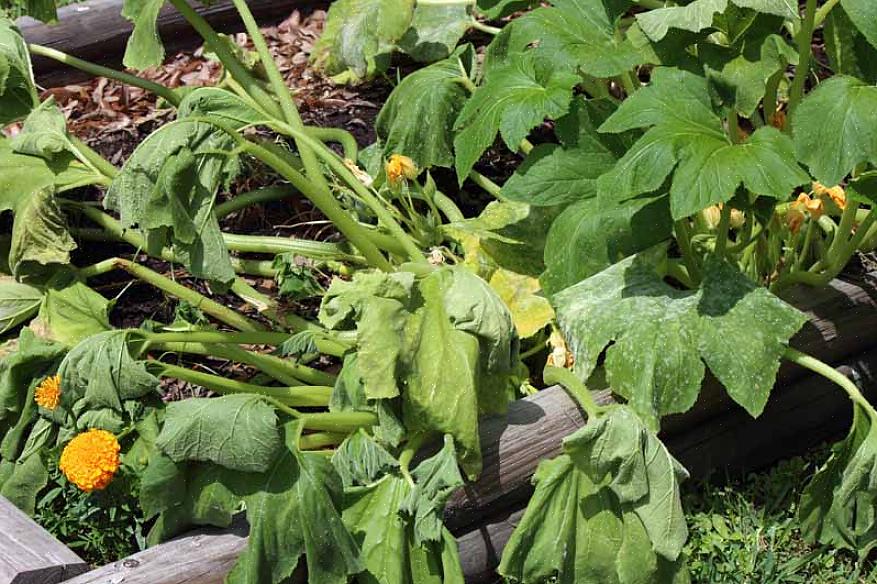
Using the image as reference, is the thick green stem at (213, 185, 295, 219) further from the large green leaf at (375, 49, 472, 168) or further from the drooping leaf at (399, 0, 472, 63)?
the drooping leaf at (399, 0, 472, 63)

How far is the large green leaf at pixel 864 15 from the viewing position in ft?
9.41

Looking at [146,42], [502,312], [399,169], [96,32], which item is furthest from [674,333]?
[96,32]

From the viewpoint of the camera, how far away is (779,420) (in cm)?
355

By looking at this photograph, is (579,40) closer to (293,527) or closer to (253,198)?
(253,198)

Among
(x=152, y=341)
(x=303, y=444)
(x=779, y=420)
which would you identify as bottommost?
(x=779, y=420)

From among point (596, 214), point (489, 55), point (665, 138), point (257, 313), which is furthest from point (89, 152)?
point (665, 138)

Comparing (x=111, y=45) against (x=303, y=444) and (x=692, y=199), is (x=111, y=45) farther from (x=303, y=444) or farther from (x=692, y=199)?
(x=692, y=199)

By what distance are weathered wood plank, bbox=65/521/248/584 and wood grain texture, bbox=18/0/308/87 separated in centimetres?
236

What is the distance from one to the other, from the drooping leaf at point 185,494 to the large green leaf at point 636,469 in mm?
724

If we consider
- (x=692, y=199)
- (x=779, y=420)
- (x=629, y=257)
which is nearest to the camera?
(x=692, y=199)

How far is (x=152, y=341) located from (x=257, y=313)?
0.74 metres

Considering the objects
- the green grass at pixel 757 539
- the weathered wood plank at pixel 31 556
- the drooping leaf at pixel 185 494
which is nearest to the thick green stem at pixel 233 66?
the drooping leaf at pixel 185 494

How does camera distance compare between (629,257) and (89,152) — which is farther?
(89,152)

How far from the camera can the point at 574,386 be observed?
309 centimetres
